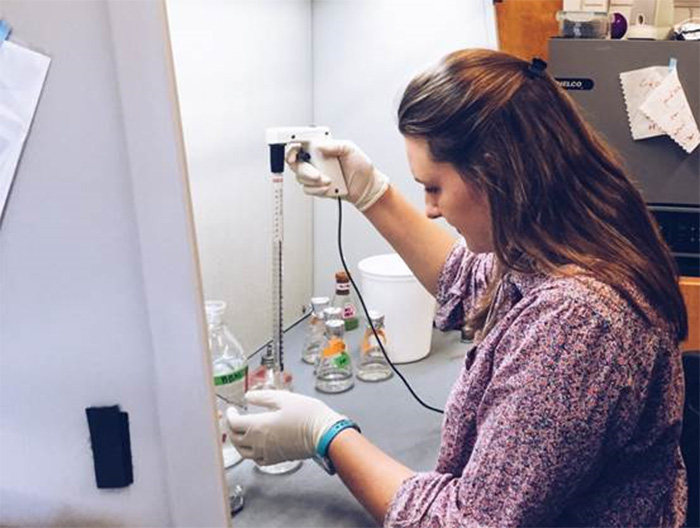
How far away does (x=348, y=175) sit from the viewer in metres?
1.34

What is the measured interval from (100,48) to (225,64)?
3.19 feet

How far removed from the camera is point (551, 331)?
2.54 ft

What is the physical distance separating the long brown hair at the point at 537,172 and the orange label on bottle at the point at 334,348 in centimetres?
63

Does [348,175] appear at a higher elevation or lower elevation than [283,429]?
higher

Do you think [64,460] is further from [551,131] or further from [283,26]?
[283,26]

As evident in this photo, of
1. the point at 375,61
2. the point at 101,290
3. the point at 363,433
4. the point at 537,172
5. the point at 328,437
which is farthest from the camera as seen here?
the point at 375,61

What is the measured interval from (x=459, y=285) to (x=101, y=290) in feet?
2.58

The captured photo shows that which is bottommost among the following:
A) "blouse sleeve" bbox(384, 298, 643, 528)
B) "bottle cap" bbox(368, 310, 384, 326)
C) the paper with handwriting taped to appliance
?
"bottle cap" bbox(368, 310, 384, 326)

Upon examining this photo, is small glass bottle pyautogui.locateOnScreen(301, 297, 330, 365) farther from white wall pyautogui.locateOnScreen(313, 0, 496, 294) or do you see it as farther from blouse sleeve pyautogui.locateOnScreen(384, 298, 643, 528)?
blouse sleeve pyautogui.locateOnScreen(384, 298, 643, 528)

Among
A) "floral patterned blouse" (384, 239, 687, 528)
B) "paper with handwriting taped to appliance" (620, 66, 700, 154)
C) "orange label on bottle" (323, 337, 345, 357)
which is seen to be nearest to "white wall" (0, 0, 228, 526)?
"floral patterned blouse" (384, 239, 687, 528)

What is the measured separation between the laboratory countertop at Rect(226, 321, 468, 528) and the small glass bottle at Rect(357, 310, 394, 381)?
0.03 m

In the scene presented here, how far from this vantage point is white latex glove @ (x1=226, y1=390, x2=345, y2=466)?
3.40 feet

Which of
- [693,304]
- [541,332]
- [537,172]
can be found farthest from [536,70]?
[693,304]

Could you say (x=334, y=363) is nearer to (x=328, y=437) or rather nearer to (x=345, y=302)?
(x=345, y=302)
